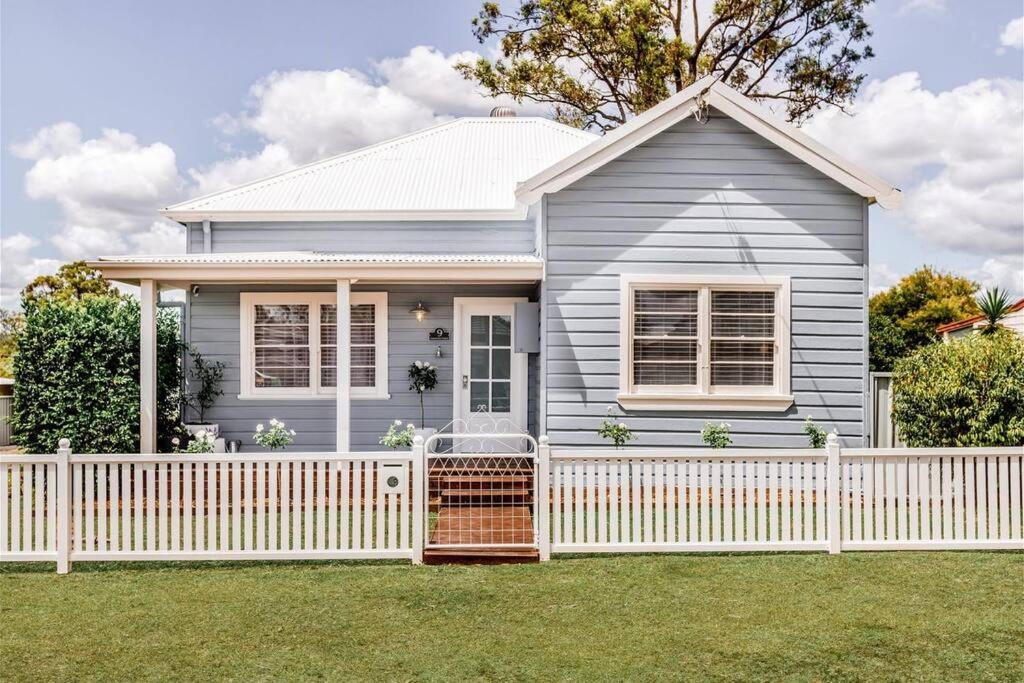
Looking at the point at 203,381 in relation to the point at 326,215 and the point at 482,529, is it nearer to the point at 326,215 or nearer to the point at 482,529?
the point at 326,215

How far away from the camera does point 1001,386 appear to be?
27.8ft

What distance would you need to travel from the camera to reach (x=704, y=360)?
9.38 meters

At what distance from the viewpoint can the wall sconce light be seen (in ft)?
36.3

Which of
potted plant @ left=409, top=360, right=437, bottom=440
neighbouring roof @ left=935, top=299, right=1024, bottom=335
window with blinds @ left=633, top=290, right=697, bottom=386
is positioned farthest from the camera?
neighbouring roof @ left=935, top=299, right=1024, bottom=335

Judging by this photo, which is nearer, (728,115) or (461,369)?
(728,115)

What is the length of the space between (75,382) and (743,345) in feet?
27.2

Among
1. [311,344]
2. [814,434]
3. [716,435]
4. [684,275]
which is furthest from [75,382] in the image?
[814,434]

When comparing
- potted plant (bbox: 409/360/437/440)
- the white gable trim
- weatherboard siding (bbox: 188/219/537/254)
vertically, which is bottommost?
potted plant (bbox: 409/360/437/440)

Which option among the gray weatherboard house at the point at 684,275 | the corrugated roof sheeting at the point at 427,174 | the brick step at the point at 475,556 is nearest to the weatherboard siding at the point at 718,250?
the gray weatherboard house at the point at 684,275

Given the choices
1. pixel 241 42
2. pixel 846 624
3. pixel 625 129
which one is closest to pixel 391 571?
pixel 846 624

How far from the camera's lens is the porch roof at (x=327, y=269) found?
9.29 meters

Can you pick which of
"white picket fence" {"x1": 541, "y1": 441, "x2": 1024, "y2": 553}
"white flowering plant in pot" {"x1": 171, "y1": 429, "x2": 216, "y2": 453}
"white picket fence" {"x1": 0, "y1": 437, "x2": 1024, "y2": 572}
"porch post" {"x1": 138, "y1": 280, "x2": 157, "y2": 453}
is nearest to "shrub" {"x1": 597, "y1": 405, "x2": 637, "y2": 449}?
"white picket fence" {"x1": 0, "y1": 437, "x2": 1024, "y2": 572}

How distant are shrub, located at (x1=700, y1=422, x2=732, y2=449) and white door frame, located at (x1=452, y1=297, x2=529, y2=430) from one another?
271cm

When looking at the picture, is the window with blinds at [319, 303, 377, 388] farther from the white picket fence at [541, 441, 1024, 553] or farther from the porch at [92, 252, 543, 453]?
the white picket fence at [541, 441, 1024, 553]
